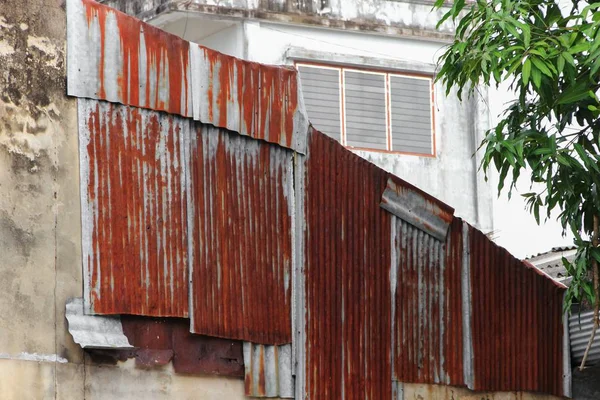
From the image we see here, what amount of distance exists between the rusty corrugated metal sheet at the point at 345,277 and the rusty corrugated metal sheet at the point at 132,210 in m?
1.32

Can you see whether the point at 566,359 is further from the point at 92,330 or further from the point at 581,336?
the point at 92,330

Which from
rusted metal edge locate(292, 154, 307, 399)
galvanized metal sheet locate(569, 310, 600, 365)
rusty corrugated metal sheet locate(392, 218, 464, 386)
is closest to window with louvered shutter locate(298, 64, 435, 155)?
rusty corrugated metal sheet locate(392, 218, 464, 386)

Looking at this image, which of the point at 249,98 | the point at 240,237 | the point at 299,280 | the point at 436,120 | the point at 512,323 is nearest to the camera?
the point at 240,237

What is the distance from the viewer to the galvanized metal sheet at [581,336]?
12531 mm

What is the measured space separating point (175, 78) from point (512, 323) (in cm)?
404

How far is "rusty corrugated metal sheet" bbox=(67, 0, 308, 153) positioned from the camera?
1051cm

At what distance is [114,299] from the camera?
10336mm

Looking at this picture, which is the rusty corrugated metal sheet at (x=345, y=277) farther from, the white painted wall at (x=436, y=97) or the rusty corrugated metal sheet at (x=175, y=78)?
the white painted wall at (x=436, y=97)

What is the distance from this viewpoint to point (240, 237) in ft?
36.5

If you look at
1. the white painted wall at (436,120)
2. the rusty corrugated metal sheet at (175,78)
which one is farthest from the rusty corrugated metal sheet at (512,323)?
the white painted wall at (436,120)

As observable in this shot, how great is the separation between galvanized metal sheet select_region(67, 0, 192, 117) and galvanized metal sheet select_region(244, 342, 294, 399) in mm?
2078

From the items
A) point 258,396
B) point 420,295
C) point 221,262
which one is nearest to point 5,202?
point 221,262

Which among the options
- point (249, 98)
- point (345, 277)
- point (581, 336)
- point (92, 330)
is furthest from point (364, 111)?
point (92, 330)

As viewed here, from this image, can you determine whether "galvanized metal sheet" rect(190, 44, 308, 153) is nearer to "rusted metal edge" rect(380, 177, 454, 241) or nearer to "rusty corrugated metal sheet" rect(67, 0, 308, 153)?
"rusty corrugated metal sheet" rect(67, 0, 308, 153)
